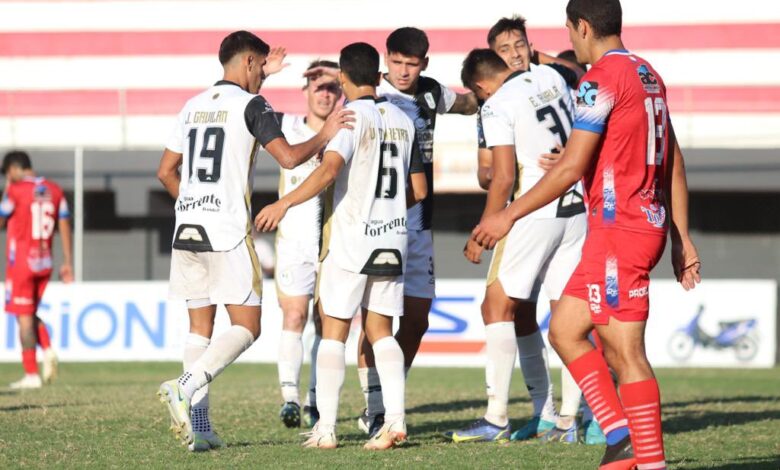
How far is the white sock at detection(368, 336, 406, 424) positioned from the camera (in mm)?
6402

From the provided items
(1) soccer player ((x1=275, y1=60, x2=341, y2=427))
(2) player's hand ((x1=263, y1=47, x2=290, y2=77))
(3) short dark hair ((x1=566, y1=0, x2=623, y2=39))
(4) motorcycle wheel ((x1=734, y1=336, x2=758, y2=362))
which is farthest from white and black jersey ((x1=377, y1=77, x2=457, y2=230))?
(4) motorcycle wheel ((x1=734, y1=336, x2=758, y2=362))

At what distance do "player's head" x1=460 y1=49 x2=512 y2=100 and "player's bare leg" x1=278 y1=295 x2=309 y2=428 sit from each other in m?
2.28

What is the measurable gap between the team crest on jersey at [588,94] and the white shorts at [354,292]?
196cm

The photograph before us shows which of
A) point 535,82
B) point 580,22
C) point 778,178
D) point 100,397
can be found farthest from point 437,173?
point 580,22

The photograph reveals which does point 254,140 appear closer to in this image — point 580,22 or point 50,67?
point 580,22

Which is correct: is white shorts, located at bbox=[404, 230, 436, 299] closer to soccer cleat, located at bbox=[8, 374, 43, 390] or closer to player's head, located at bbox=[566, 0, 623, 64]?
player's head, located at bbox=[566, 0, 623, 64]

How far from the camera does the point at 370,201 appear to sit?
6512 mm

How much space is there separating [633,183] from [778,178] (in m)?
16.7

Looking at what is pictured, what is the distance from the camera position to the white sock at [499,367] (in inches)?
275

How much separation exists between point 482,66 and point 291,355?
2.52m

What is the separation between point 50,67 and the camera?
24766mm

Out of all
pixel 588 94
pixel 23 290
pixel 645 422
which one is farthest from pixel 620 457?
pixel 23 290

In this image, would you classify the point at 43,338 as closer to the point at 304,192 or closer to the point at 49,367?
the point at 49,367

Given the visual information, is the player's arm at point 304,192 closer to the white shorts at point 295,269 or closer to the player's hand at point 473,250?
the player's hand at point 473,250
